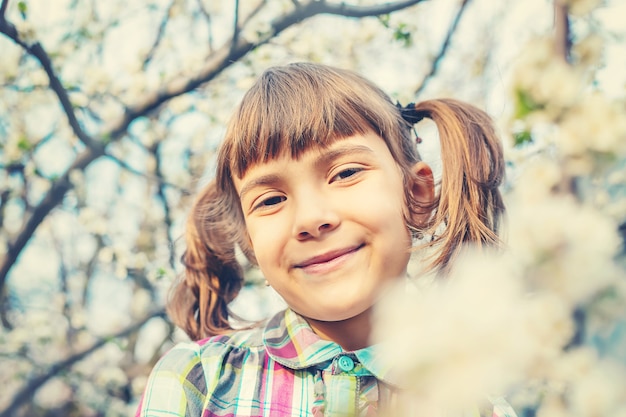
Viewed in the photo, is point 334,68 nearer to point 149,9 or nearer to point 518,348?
point 518,348

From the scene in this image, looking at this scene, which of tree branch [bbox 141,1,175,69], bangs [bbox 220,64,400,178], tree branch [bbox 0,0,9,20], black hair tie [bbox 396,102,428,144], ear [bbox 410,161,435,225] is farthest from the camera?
tree branch [bbox 141,1,175,69]

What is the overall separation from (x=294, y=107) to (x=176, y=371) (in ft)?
2.02

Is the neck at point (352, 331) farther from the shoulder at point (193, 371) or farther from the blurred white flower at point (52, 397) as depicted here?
the blurred white flower at point (52, 397)

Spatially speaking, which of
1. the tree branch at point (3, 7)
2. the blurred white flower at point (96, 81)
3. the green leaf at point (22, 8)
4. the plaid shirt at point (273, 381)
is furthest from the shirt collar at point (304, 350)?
the blurred white flower at point (96, 81)

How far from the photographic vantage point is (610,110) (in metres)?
0.40

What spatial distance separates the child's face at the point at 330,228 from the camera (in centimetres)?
112

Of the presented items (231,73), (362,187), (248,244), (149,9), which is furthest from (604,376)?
(149,9)

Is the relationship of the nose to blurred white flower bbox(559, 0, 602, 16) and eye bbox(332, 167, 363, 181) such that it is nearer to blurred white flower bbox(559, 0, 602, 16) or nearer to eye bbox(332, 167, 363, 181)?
eye bbox(332, 167, 363, 181)

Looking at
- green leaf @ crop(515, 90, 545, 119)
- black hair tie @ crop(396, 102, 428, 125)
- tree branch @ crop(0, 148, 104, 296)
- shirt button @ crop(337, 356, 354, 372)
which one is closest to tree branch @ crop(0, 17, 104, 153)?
tree branch @ crop(0, 148, 104, 296)

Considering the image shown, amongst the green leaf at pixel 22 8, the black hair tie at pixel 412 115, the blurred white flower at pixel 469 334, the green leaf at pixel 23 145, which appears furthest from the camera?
the green leaf at pixel 23 145

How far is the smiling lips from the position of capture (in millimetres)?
1119

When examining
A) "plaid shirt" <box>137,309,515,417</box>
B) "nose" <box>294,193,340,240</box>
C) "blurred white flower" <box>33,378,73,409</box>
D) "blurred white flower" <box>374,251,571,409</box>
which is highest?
"nose" <box>294,193,340,240</box>

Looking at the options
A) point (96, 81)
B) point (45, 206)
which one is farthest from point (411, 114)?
point (96, 81)

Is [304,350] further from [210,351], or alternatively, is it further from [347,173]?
[347,173]
